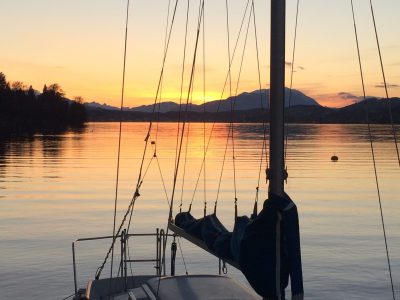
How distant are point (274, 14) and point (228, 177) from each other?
200 feet

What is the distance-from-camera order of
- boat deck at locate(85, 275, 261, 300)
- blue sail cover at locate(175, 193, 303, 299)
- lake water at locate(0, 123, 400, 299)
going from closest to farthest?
blue sail cover at locate(175, 193, 303, 299) → boat deck at locate(85, 275, 261, 300) → lake water at locate(0, 123, 400, 299)

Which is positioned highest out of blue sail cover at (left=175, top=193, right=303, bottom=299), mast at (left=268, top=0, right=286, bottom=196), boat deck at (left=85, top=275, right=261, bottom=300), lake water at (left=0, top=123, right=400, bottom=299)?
mast at (left=268, top=0, right=286, bottom=196)

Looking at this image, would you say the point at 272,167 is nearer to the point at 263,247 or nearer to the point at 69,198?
the point at 263,247

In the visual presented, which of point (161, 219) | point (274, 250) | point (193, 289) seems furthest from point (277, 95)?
point (161, 219)

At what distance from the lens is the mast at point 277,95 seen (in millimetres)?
7617

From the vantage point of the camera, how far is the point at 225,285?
32.4ft

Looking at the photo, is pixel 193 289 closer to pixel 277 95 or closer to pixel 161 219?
pixel 277 95

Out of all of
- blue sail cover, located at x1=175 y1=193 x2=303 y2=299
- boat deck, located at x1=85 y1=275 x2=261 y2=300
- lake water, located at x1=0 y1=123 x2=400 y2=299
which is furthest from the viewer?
lake water, located at x1=0 y1=123 x2=400 y2=299

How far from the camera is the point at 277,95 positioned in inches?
303

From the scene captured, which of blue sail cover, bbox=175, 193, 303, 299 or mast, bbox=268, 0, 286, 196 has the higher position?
mast, bbox=268, 0, 286, 196

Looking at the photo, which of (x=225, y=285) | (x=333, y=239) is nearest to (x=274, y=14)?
(x=225, y=285)

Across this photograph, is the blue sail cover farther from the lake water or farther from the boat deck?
the lake water

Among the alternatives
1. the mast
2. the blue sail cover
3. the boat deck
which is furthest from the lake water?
the mast

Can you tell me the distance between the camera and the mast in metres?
7.62
